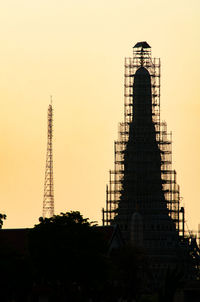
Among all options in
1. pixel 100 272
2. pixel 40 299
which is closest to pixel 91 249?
pixel 100 272

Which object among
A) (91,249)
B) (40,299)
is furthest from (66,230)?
(40,299)

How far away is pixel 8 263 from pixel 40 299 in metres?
16.1

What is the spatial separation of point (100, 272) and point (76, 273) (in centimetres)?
247

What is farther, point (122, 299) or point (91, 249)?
point (122, 299)

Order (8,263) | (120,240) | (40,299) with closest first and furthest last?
(8,263), (40,299), (120,240)

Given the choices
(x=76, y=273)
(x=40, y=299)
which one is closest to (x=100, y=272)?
(x=76, y=273)

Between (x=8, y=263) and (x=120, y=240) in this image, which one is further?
(x=120, y=240)

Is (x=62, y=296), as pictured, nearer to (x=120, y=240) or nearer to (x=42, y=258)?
(x=42, y=258)

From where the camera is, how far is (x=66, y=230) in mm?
144375

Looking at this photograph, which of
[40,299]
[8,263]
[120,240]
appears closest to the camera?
[8,263]

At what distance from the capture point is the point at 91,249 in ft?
470

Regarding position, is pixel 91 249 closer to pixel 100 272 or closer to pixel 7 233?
pixel 100 272

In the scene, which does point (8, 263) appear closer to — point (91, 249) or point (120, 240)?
point (91, 249)

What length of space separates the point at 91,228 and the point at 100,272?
6.00 m
